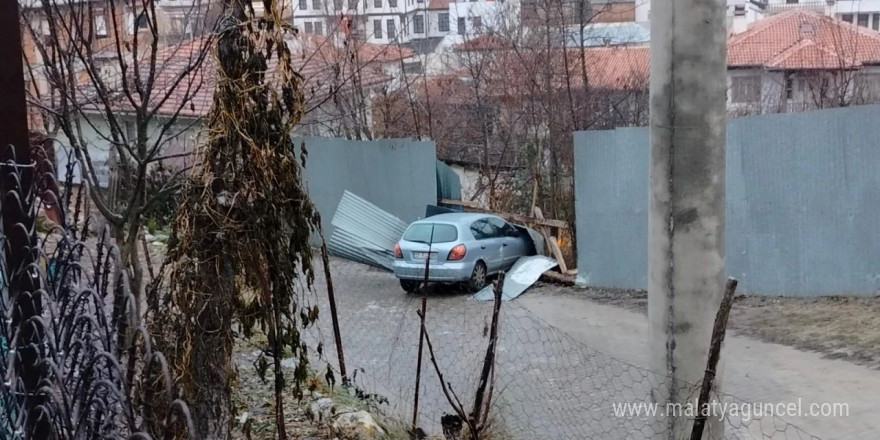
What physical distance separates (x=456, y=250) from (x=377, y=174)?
4.40 meters

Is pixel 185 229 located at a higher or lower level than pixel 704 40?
lower

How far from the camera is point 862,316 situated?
32.1ft

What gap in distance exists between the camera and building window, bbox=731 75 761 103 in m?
26.8

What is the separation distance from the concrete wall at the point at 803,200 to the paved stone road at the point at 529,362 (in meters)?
1.97

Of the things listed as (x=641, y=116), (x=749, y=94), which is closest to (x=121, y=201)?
(x=641, y=116)

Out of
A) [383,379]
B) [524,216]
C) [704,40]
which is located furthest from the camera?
[524,216]

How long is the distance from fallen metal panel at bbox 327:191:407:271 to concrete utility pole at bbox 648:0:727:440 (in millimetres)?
12968

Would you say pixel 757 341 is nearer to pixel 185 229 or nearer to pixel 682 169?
pixel 682 169

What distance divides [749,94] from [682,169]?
25.5 meters

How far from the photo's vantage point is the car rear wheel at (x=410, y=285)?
14.6 m

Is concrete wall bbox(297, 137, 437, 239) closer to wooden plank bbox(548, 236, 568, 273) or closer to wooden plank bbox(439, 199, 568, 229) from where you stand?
wooden plank bbox(439, 199, 568, 229)

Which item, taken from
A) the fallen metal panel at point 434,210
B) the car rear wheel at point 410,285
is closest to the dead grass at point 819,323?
the car rear wheel at point 410,285

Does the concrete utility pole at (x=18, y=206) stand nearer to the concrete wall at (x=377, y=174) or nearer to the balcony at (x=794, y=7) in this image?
the concrete wall at (x=377, y=174)

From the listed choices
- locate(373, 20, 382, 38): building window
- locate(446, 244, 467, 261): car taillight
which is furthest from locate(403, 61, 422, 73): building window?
locate(446, 244, 467, 261): car taillight
